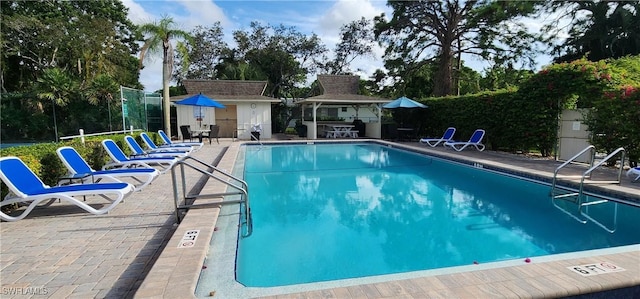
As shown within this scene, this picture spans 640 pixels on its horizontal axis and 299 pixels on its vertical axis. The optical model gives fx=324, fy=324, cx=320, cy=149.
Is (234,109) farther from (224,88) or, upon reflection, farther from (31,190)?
(31,190)

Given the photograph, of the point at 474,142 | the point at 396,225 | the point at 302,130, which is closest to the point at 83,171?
the point at 396,225

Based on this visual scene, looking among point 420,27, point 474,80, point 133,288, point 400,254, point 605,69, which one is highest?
point 420,27

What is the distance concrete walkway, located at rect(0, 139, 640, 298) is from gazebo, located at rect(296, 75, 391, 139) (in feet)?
46.0

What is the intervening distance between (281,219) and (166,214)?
1.84 m

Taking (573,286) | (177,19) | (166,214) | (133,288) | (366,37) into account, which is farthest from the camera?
(366,37)

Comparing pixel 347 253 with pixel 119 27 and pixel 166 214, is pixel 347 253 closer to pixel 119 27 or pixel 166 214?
pixel 166 214

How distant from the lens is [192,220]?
416 centimetres

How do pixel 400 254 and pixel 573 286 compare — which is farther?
pixel 400 254

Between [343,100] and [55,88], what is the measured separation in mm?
14998

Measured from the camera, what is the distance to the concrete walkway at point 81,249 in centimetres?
276

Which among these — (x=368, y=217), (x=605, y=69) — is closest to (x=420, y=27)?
(x=605, y=69)

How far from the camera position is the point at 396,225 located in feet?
17.7

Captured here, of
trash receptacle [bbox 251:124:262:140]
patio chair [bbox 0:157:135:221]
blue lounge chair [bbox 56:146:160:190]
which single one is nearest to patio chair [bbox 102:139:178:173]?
blue lounge chair [bbox 56:146:160:190]

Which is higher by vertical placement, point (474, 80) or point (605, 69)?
point (474, 80)
